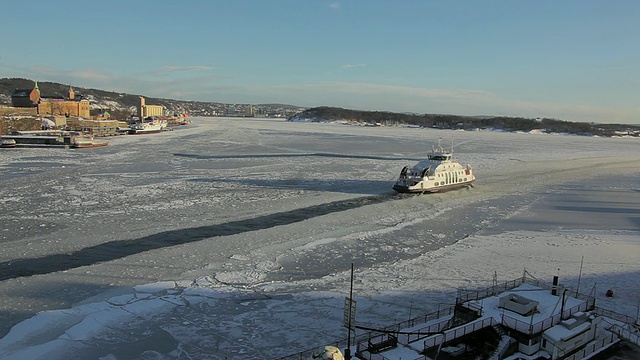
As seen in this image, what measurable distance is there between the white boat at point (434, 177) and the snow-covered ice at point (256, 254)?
39.5 inches

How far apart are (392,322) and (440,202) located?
1876 cm

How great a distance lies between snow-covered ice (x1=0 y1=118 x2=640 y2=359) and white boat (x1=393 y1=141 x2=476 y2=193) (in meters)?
1.00

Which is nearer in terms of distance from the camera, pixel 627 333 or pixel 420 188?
pixel 627 333

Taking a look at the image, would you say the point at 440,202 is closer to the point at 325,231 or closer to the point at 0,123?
the point at 325,231

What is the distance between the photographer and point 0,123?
75625 mm

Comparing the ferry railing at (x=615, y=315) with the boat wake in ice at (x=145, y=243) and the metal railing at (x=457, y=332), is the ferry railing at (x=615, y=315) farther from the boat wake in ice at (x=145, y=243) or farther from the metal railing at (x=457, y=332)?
the boat wake in ice at (x=145, y=243)

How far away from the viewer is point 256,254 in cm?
1734

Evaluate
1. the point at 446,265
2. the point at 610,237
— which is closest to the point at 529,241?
the point at 610,237

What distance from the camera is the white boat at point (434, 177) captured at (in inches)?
1244

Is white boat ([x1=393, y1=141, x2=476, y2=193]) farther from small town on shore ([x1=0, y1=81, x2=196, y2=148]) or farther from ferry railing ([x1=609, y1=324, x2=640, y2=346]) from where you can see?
small town on shore ([x1=0, y1=81, x2=196, y2=148])

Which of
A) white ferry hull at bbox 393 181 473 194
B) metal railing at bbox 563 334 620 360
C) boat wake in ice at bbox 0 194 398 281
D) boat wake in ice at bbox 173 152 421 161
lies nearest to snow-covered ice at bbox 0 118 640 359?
boat wake in ice at bbox 0 194 398 281

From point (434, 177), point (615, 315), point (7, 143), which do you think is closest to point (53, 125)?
point (7, 143)

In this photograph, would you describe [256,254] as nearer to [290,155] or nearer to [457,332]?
[457,332]

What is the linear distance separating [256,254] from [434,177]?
19423 millimetres
